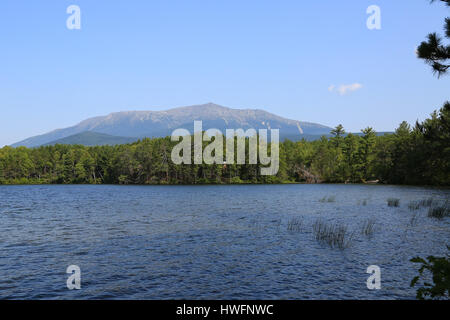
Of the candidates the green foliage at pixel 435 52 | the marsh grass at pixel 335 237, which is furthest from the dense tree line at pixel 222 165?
the green foliage at pixel 435 52

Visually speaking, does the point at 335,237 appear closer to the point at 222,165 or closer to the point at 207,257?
the point at 207,257

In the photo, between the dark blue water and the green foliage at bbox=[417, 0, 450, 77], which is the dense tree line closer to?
the dark blue water

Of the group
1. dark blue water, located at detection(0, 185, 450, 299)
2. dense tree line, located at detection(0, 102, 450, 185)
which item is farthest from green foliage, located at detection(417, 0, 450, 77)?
dense tree line, located at detection(0, 102, 450, 185)

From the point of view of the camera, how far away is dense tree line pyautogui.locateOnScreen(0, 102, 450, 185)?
126188mm

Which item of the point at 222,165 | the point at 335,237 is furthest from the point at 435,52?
the point at 222,165

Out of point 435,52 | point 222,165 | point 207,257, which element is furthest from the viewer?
point 222,165

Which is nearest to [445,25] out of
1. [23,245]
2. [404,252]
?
[404,252]

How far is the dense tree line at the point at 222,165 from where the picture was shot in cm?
12619

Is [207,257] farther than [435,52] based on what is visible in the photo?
Yes

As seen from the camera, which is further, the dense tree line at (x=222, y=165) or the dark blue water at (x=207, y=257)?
the dense tree line at (x=222, y=165)

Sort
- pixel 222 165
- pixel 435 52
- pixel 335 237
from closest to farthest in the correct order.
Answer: pixel 435 52 < pixel 335 237 < pixel 222 165

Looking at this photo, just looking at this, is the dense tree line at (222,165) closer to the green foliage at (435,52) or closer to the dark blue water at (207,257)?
the dark blue water at (207,257)

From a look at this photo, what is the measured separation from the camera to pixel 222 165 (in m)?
157

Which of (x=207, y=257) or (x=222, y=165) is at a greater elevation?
(x=222, y=165)
